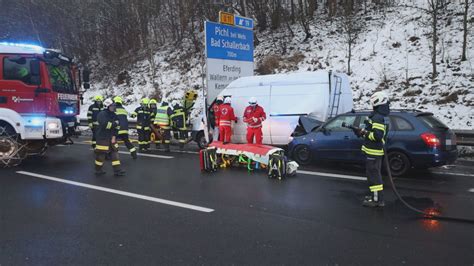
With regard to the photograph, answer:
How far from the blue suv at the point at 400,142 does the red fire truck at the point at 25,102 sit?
6.49m

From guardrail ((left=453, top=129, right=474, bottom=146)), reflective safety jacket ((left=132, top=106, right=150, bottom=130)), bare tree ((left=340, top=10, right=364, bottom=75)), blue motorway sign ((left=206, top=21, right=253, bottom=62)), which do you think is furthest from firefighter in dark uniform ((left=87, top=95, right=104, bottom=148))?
bare tree ((left=340, top=10, right=364, bottom=75))

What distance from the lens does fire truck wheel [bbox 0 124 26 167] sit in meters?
9.49

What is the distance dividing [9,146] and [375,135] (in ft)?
28.0

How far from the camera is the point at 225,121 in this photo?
11.0m

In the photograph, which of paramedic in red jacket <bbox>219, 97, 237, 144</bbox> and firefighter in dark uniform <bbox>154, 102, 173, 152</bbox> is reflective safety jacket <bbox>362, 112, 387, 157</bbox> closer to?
paramedic in red jacket <bbox>219, 97, 237, 144</bbox>

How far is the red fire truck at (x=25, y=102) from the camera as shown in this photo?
954cm

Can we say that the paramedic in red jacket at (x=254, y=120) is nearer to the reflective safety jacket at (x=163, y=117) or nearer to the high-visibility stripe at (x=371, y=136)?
the reflective safety jacket at (x=163, y=117)

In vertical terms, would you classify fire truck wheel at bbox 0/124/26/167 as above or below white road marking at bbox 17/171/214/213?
above

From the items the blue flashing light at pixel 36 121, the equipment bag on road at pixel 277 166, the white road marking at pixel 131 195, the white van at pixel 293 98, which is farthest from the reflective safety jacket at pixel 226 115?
the blue flashing light at pixel 36 121

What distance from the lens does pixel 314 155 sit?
9.38 m

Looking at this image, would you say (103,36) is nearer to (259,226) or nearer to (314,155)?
(314,155)

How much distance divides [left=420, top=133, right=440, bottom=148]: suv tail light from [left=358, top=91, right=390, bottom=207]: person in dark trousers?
229 cm

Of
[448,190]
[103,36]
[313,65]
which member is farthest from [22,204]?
[103,36]

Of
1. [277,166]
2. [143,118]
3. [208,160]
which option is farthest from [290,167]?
[143,118]
